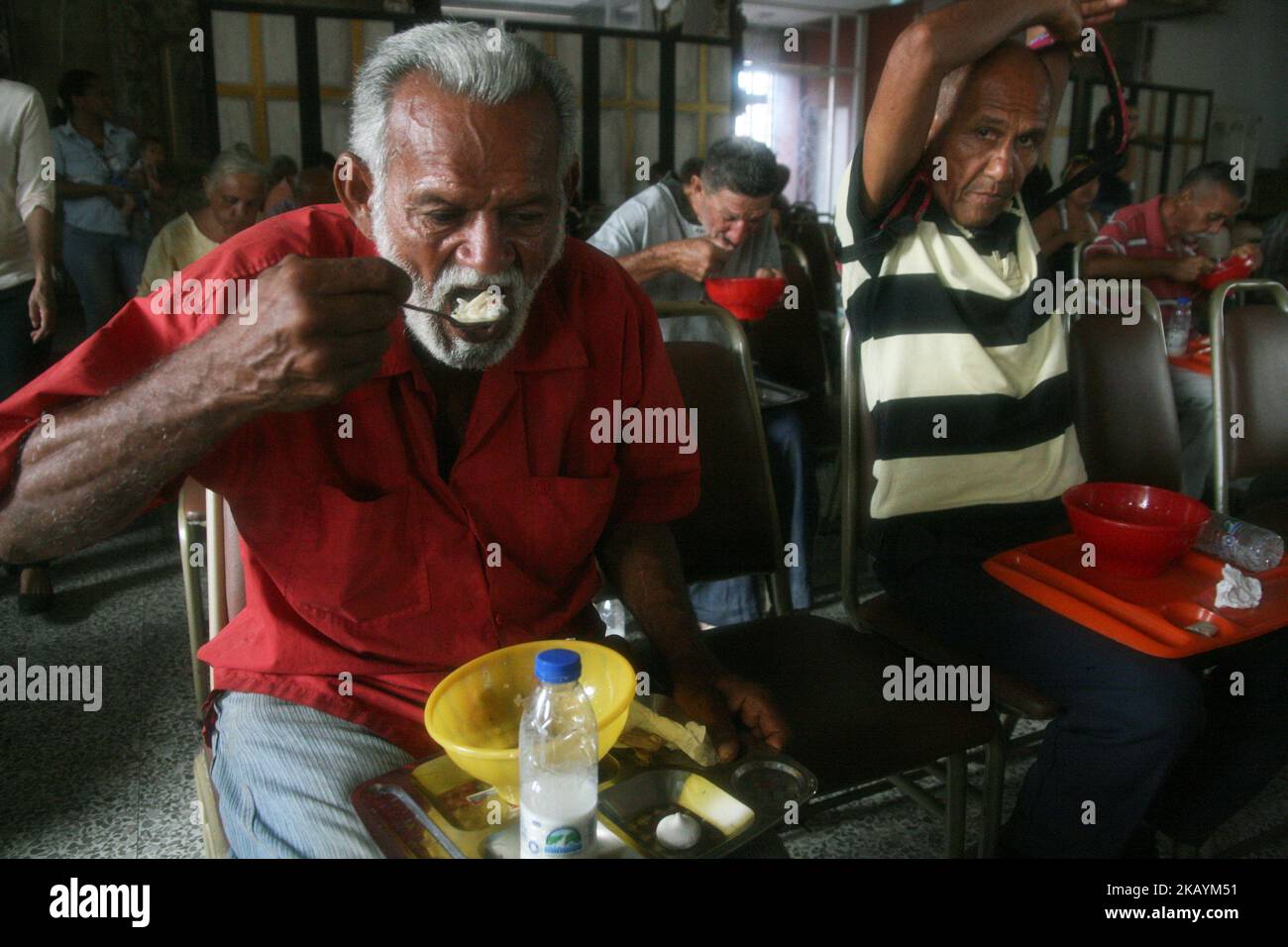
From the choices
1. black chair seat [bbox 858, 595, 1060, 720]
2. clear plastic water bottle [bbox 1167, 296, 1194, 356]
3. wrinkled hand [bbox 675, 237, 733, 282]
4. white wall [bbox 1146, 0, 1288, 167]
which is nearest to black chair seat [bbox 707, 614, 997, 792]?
black chair seat [bbox 858, 595, 1060, 720]

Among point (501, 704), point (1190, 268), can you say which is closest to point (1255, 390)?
point (1190, 268)

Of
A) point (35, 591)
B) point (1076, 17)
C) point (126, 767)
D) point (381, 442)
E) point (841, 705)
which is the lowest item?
point (126, 767)

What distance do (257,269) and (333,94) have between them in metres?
4.40

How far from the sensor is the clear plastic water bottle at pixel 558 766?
774 millimetres

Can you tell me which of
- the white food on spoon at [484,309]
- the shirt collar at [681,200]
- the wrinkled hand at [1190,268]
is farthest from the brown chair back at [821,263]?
the white food on spoon at [484,309]

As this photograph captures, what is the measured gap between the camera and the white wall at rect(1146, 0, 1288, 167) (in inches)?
415

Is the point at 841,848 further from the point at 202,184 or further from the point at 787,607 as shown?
the point at 202,184

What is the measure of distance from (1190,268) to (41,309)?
414 centimetres

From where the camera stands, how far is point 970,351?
1.62 m

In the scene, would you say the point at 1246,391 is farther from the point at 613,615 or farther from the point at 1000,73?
the point at 613,615

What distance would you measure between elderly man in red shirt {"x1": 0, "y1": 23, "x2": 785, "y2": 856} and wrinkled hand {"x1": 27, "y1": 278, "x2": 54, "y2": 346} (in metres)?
2.32

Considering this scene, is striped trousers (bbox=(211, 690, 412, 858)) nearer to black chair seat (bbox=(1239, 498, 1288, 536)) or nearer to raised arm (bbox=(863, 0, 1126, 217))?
raised arm (bbox=(863, 0, 1126, 217))

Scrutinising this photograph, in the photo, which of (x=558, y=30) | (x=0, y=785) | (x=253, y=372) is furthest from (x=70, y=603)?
(x=558, y=30)

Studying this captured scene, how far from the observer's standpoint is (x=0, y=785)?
2033 mm
